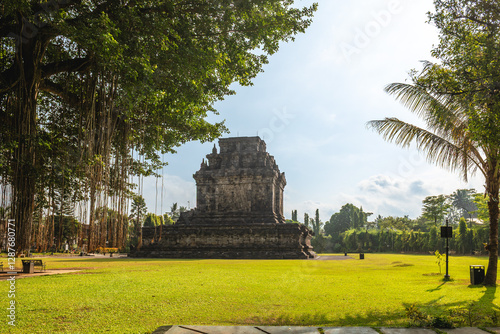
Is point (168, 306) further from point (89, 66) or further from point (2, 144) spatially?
point (89, 66)

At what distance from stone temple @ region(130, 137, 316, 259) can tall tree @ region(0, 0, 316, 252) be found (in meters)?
25.5

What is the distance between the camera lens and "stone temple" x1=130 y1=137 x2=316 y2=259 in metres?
32.8

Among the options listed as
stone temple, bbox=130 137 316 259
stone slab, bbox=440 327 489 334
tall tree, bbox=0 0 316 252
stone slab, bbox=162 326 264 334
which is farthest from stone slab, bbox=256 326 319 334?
stone temple, bbox=130 137 316 259

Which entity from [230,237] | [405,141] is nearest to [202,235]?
[230,237]

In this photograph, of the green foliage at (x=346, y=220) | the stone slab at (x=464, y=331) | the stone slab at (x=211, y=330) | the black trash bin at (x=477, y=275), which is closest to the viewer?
the stone slab at (x=211, y=330)

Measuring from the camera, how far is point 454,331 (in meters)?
4.57

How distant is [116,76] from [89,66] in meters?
0.46

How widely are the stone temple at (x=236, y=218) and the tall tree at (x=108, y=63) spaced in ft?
83.5

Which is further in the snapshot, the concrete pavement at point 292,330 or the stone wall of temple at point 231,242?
the stone wall of temple at point 231,242

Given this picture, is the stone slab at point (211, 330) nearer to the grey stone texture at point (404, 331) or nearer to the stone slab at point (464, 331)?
the grey stone texture at point (404, 331)

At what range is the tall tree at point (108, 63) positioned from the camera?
5.52 metres

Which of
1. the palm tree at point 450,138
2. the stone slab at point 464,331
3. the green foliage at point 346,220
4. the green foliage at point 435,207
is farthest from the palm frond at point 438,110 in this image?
the green foliage at point 346,220

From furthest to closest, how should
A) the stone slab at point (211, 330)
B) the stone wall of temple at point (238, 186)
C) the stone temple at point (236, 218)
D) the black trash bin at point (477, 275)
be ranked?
the stone wall of temple at point (238, 186), the stone temple at point (236, 218), the black trash bin at point (477, 275), the stone slab at point (211, 330)

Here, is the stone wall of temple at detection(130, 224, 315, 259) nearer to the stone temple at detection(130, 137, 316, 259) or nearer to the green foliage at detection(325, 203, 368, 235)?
the stone temple at detection(130, 137, 316, 259)
